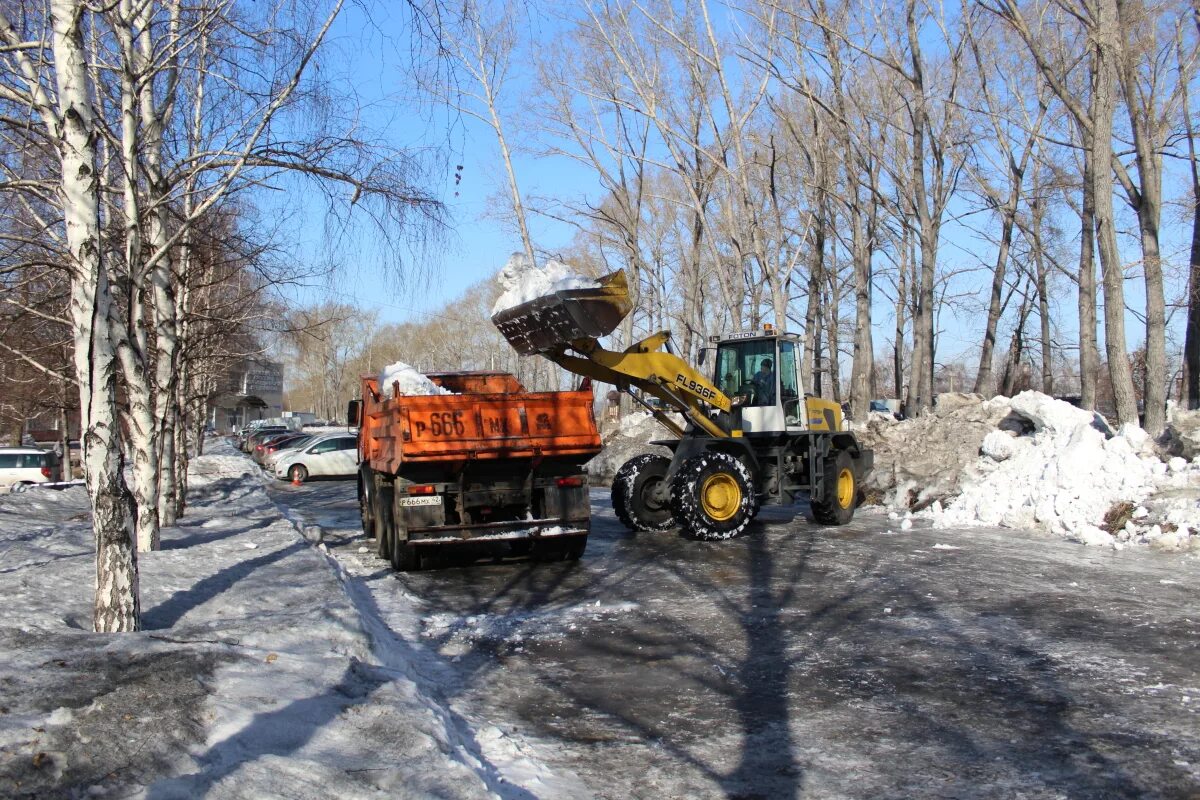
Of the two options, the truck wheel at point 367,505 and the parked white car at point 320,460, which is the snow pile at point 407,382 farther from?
the parked white car at point 320,460

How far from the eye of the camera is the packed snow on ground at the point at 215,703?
14.4 ft

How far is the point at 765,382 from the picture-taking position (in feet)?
52.6

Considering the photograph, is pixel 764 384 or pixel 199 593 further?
pixel 764 384

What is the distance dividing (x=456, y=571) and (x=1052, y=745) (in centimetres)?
811

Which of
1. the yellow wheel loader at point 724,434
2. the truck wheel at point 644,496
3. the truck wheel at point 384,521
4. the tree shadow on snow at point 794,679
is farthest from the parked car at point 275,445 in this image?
the tree shadow on snow at point 794,679

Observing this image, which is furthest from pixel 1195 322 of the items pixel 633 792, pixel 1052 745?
pixel 633 792

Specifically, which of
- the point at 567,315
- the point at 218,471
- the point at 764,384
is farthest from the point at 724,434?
the point at 218,471

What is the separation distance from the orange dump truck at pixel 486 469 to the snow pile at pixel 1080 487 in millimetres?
6896

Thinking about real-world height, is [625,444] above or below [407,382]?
below

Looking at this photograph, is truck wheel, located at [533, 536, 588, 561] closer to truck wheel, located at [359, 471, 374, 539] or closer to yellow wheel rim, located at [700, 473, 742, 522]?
yellow wheel rim, located at [700, 473, 742, 522]

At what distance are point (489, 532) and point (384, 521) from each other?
81.8 inches

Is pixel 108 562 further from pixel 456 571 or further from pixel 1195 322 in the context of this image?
pixel 1195 322

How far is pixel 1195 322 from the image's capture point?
22.7 m

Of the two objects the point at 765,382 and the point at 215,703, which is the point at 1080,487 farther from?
the point at 215,703
